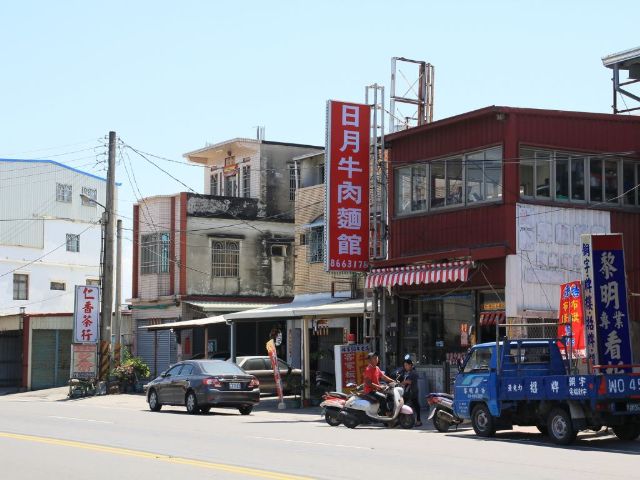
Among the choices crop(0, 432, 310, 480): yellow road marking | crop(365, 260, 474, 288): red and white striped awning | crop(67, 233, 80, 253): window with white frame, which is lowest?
crop(0, 432, 310, 480): yellow road marking

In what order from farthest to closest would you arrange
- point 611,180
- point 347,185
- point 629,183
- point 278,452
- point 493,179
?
point 347,185, point 629,183, point 611,180, point 493,179, point 278,452

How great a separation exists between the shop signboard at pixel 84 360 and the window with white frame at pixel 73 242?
1183 inches

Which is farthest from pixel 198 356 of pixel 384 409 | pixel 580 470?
pixel 580 470

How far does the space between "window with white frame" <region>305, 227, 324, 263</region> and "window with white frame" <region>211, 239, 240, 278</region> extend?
7.77m

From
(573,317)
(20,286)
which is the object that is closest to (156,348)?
(20,286)

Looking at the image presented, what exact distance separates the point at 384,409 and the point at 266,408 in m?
8.52

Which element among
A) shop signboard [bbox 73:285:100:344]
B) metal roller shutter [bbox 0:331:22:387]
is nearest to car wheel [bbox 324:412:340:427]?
shop signboard [bbox 73:285:100:344]

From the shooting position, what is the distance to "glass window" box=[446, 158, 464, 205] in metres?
27.0

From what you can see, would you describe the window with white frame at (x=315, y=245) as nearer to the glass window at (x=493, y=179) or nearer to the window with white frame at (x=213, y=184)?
the window with white frame at (x=213, y=184)

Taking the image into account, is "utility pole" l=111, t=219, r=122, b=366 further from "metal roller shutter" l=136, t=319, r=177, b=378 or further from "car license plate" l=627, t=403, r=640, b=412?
"car license plate" l=627, t=403, r=640, b=412

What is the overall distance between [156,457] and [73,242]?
55.6m

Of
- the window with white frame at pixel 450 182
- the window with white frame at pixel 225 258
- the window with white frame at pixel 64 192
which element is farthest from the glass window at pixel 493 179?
the window with white frame at pixel 64 192

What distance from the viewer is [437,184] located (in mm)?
27797

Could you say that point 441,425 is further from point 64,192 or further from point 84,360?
point 64,192
